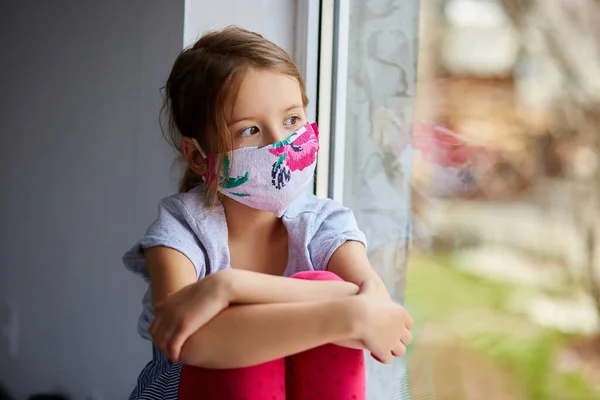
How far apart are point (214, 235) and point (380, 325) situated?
32 centimetres

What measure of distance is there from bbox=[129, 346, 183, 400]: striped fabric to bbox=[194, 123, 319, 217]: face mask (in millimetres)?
260

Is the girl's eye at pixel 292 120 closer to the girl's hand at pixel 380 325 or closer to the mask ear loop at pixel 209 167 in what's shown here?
the mask ear loop at pixel 209 167

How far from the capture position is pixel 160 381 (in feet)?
3.51

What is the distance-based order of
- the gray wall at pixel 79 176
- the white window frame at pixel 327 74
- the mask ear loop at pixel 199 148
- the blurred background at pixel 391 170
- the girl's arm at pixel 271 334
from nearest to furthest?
the girl's arm at pixel 271 334, the blurred background at pixel 391 170, the mask ear loop at pixel 199 148, the white window frame at pixel 327 74, the gray wall at pixel 79 176

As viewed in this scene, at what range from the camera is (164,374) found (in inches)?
42.2

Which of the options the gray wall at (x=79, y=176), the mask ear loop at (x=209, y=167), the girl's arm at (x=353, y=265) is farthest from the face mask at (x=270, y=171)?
the gray wall at (x=79, y=176)

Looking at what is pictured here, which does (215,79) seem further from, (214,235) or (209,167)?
(214,235)

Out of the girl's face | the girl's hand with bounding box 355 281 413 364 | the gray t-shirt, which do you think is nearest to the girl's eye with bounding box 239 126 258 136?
the girl's face

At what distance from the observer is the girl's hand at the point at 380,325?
0.92 m

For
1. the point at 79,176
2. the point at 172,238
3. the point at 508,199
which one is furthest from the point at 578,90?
the point at 79,176

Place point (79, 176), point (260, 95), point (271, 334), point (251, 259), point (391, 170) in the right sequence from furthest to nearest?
point (79, 176)
point (391, 170)
point (251, 259)
point (260, 95)
point (271, 334)

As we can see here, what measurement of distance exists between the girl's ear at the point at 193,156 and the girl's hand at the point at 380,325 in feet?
1.05

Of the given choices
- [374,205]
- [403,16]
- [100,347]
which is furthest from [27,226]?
[403,16]

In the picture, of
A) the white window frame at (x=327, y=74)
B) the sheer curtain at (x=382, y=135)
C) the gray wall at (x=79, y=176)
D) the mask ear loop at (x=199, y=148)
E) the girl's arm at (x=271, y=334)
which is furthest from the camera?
the gray wall at (x=79, y=176)
